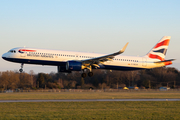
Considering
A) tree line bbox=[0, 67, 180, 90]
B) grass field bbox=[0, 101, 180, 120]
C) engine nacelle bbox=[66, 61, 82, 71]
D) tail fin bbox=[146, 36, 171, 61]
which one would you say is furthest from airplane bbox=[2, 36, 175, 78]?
tree line bbox=[0, 67, 180, 90]

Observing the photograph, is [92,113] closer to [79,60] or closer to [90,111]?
[90,111]

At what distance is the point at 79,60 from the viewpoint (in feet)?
146

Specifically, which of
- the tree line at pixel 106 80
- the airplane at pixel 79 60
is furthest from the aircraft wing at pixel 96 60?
the tree line at pixel 106 80

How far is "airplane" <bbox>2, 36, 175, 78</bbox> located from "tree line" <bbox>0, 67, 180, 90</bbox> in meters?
44.2

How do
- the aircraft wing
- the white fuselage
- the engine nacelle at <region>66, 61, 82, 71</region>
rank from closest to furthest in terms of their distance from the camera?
1. the white fuselage
2. the engine nacelle at <region>66, 61, 82, 71</region>
3. the aircraft wing

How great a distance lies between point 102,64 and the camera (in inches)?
1823

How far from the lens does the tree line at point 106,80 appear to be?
97750 mm

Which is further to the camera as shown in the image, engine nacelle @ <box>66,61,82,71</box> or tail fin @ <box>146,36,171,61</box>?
tail fin @ <box>146,36,171,61</box>

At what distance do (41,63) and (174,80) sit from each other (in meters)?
73.1

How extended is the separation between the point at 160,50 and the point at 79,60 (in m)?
18.2

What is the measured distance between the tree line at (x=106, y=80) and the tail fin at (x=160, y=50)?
4152 cm

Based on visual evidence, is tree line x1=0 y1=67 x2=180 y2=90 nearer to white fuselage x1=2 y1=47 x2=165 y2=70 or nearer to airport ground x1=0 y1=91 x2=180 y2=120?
white fuselage x1=2 y1=47 x2=165 y2=70

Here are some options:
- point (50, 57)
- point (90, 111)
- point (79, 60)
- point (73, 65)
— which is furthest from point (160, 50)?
point (90, 111)

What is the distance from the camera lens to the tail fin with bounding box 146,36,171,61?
51.8 m
